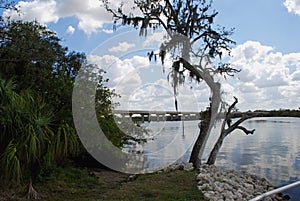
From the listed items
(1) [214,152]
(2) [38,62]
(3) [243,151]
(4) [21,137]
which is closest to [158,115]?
(1) [214,152]

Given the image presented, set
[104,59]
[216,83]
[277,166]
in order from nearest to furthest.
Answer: [104,59] → [216,83] → [277,166]

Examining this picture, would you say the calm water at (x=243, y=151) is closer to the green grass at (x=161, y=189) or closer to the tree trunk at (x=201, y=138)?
the tree trunk at (x=201, y=138)

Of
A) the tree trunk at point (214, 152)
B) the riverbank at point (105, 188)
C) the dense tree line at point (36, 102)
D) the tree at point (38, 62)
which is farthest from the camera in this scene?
the tree trunk at point (214, 152)

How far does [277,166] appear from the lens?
32.6ft

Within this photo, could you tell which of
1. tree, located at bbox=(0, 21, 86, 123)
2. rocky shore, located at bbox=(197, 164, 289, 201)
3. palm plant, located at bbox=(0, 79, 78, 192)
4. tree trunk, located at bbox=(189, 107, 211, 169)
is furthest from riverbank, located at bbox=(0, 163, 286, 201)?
tree, located at bbox=(0, 21, 86, 123)

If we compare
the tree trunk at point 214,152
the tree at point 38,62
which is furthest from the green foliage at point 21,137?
the tree trunk at point 214,152

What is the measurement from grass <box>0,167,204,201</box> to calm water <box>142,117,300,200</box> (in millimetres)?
1287

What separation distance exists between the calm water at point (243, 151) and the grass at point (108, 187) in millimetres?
1287

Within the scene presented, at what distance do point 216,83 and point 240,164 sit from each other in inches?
138

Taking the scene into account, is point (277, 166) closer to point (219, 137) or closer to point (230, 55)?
point (219, 137)

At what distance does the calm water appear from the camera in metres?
7.84

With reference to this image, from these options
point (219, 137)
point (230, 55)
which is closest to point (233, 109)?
point (219, 137)

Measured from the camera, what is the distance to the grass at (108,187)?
189 inches

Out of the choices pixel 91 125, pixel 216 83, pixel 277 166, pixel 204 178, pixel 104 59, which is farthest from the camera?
pixel 277 166
